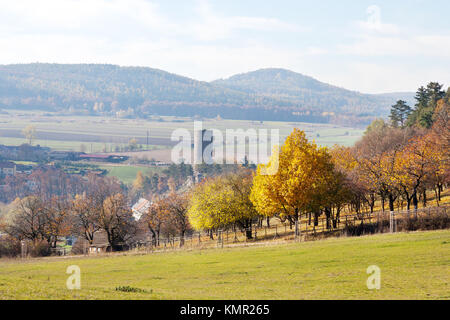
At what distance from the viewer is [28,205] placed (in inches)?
2685

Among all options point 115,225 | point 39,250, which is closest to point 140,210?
point 115,225

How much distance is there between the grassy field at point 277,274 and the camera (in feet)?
51.1

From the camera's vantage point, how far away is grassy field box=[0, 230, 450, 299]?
15.6 meters

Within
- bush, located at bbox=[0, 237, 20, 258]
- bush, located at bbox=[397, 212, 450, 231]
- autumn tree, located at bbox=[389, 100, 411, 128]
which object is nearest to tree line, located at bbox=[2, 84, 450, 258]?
bush, located at bbox=[0, 237, 20, 258]

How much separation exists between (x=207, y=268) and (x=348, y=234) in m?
15.5

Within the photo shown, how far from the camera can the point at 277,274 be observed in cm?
2198

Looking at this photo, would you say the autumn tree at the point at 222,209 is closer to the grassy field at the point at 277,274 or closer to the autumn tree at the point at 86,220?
the autumn tree at the point at 86,220

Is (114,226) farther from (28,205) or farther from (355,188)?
(355,188)

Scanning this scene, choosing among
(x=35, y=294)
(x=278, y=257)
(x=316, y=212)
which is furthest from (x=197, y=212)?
(x=35, y=294)

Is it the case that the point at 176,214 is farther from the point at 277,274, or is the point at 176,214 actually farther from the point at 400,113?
the point at 400,113

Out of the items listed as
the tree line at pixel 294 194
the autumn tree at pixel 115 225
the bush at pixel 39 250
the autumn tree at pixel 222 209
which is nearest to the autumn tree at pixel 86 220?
the tree line at pixel 294 194
